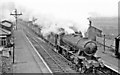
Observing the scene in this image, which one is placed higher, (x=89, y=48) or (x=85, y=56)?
(x=89, y=48)

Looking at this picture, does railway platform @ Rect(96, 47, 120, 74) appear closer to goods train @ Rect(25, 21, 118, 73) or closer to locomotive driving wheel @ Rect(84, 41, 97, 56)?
goods train @ Rect(25, 21, 118, 73)

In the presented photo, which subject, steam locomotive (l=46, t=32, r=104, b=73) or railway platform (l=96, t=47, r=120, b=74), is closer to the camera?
steam locomotive (l=46, t=32, r=104, b=73)

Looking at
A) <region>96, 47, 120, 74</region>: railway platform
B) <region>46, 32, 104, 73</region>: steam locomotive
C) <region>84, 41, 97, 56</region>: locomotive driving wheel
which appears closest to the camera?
<region>46, 32, 104, 73</region>: steam locomotive

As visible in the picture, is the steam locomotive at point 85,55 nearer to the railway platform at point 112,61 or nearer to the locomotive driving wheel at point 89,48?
the locomotive driving wheel at point 89,48

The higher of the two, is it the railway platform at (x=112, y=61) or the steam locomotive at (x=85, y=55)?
the steam locomotive at (x=85, y=55)

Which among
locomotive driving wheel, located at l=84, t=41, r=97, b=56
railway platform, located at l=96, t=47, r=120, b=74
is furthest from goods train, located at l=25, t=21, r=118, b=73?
railway platform, located at l=96, t=47, r=120, b=74

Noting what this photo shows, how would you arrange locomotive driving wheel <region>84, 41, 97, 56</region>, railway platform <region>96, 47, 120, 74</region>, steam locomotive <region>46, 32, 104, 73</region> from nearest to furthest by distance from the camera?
1. steam locomotive <region>46, 32, 104, 73</region>
2. locomotive driving wheel <region>84, 41, 97, 56</region>
3. railway platform <region>96, 47, 120, 74</region>

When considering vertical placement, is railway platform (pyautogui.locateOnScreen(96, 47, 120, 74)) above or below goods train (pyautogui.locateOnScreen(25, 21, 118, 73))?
below

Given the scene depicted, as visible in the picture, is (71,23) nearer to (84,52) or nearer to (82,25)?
(82,25)

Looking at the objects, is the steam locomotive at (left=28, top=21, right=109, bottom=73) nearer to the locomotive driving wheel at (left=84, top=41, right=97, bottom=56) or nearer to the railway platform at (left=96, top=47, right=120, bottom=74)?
the locomotive driving wheel at (left=84, top=41, right=97, bottom=56)

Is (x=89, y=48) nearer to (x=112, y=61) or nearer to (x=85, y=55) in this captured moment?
(x=85, y=55)

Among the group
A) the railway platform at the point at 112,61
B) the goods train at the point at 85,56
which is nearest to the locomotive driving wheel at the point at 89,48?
the goods train at the point at 85,56

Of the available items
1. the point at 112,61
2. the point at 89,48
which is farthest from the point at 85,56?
the point at 112,61

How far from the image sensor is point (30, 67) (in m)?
19.3
